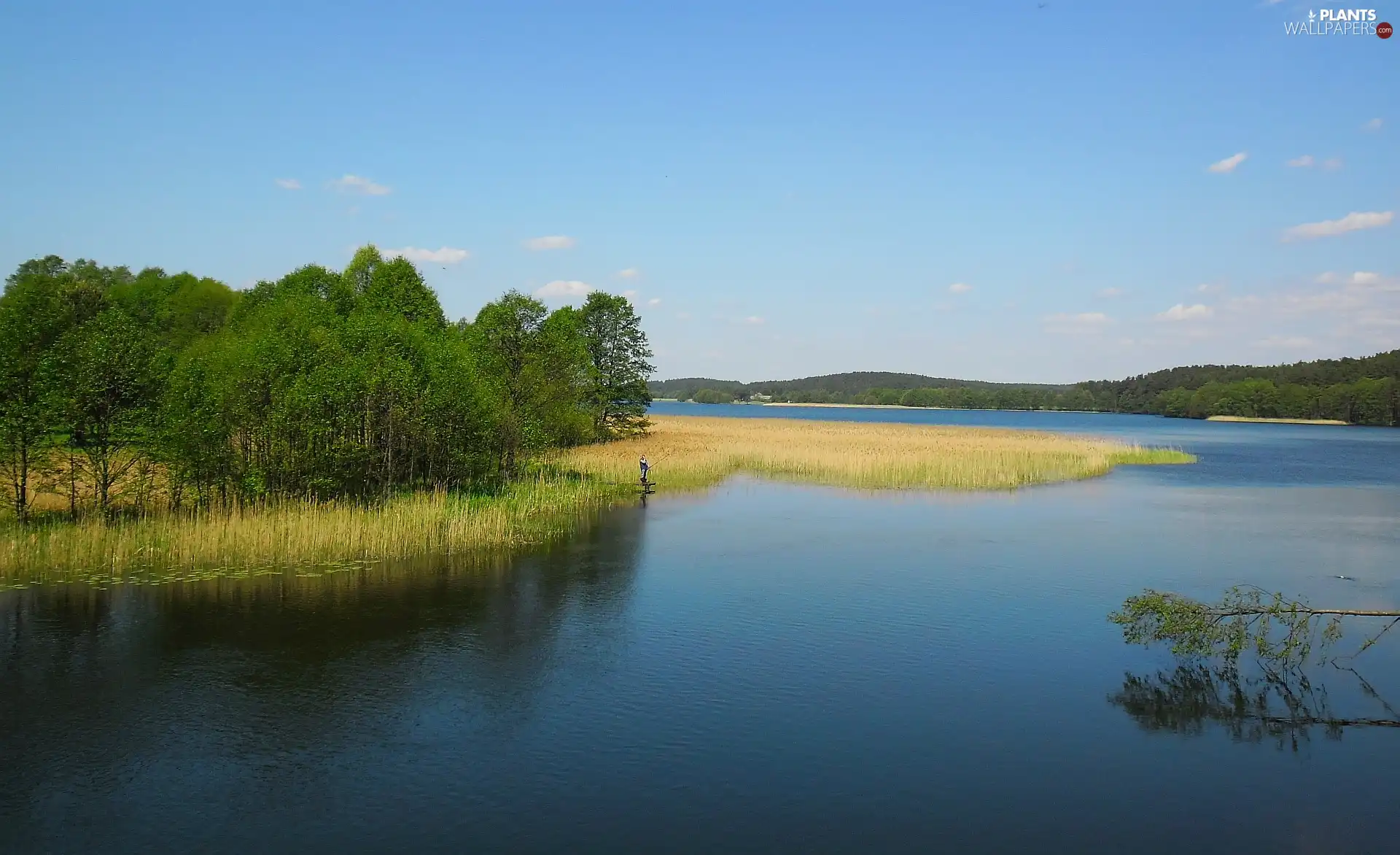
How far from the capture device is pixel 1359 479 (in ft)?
171

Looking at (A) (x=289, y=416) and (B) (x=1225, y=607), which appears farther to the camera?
(A) (x=289, y=416)

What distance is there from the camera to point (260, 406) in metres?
25.6

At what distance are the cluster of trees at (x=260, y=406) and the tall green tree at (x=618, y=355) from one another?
22.7m

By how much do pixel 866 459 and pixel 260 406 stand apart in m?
33.4

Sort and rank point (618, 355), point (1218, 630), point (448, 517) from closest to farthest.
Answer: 1. point (1218, 630)
2. point (448, 517)
3. point (618, 355)

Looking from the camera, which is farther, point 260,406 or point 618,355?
point 618,355

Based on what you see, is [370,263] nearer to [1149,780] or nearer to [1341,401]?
[1149,780]

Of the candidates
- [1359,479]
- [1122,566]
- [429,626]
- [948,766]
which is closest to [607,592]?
[429,626]

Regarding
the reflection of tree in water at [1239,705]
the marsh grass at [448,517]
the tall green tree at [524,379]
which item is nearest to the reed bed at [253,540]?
the marsh grass at [448,517]

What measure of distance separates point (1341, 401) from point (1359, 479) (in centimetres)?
11664

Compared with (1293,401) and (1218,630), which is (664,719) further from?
(1293,401)

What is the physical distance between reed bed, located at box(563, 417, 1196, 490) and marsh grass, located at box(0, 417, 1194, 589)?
15 centimetres

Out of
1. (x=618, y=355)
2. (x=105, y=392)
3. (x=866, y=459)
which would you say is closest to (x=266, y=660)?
(x=105, y=392)

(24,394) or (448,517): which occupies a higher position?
(24,394)
